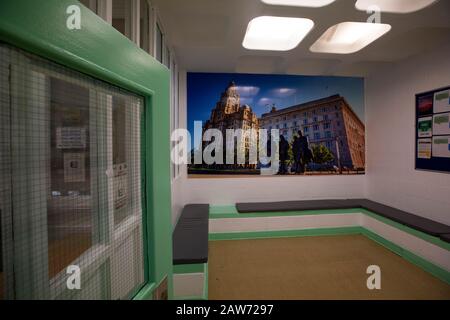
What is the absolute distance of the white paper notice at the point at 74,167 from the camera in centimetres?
87

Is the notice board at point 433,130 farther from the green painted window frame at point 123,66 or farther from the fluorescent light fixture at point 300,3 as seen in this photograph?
the green painted window frame at point 123,66

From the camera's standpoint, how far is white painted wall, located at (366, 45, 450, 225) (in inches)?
122

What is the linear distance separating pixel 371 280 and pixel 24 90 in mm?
3318

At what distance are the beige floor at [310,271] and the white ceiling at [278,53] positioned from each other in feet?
9.56

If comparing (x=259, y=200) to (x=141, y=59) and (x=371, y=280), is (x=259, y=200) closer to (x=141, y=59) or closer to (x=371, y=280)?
(x=371, y=280)

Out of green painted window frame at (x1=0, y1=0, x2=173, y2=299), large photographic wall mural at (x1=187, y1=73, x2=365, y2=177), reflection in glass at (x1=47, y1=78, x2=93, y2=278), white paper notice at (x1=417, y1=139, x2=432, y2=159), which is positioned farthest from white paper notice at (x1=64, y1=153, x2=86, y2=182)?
white paper notice at (x1=417, y1=139, x2=432, y2=159)

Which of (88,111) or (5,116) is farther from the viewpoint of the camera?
(88,111)

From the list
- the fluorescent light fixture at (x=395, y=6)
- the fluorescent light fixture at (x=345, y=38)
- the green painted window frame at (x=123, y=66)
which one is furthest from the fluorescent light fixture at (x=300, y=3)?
the green painted window frame at (x=123, y=66)

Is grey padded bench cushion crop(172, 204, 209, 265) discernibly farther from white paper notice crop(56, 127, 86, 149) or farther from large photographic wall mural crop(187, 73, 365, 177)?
white paper notice crop(56, 127, 86, 149)

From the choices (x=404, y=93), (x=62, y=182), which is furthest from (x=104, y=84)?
(x=404, y=93)

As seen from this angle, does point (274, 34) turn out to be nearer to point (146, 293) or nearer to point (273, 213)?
point (273, 213)

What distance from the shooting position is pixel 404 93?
3605 mm

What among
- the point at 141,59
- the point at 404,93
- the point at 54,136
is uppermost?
the point at 404,93

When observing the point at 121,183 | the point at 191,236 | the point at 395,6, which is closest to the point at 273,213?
the point at 191,236
